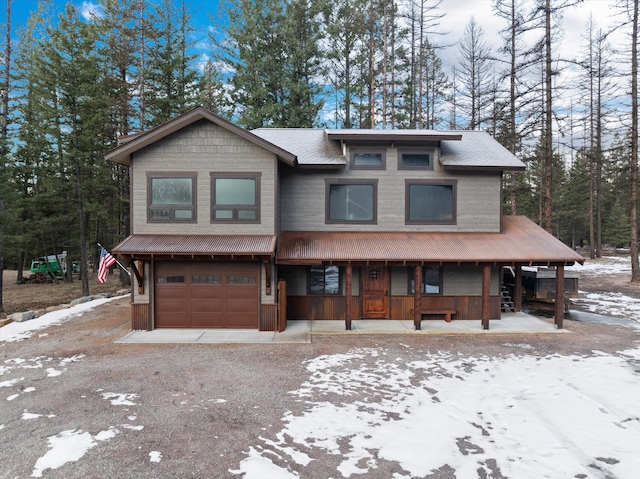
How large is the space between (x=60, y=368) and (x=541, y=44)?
22.9 metres

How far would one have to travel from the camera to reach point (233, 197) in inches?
428

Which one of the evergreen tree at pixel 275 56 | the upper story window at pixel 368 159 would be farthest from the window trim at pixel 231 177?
the evergreen tree at pixel 275 56

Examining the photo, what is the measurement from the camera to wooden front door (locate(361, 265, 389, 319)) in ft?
39.4

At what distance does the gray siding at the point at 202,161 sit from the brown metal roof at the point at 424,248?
1.35 meters

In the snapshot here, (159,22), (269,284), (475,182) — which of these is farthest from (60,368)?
(159,22)

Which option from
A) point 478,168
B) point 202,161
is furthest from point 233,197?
point 478,168

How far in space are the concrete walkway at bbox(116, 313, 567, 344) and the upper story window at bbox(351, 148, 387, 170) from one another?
5342 mm

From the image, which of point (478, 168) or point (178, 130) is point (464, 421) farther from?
point (178, 130)

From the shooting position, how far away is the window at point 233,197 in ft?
35.6

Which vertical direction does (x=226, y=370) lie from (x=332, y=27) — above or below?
below

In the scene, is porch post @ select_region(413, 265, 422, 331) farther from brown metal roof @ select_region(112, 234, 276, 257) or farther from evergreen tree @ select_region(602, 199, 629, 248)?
evergreen tree @ select_region(602, 199, 629, 248)

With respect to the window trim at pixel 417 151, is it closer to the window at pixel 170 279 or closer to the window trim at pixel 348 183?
the window trim at pixel 348 183

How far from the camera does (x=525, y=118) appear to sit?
18.5m

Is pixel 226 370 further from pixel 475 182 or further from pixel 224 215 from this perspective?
pixel 475 182
